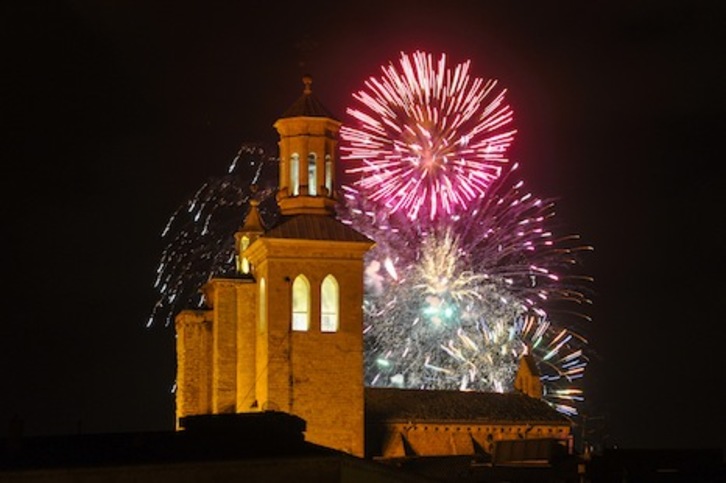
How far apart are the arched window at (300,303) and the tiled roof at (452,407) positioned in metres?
6.05

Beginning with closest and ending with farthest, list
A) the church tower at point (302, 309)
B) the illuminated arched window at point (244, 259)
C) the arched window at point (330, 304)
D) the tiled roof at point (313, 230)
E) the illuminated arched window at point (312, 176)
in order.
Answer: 1. the church tower at point (302, 309)
2. the tiled roof at point (313, 230)
3. the arched window at point (330, 304)
4. the illuminated arched window at point (312, 176)
5. the illuminated arched window at point (244, 259)

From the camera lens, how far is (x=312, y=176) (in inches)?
2744

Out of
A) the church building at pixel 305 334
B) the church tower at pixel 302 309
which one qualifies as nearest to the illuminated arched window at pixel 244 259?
the church building at pixel 305 334

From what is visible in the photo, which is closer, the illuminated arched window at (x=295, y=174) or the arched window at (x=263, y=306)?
the arched window at (x=263, y=306)

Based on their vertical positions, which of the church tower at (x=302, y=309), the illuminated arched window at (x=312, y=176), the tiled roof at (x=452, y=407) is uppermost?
the illuminated arched window at (x=312, y=176)

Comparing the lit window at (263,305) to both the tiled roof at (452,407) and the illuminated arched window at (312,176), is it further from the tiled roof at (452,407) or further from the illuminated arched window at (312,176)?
the tiled roof at (452,407)

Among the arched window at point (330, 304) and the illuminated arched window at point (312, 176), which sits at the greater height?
the illuminated arched window at point (312, 176)

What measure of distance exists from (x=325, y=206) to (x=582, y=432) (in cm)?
1926

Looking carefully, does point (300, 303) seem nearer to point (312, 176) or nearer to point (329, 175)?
point (312, 176)

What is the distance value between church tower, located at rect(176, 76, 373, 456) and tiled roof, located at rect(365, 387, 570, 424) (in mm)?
5179

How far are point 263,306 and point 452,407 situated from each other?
1049 cm

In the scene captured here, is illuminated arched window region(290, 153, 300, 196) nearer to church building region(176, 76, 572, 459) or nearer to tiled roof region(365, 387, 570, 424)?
church building region(176, 76, 572, 459)

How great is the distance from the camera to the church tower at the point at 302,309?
67.5 m

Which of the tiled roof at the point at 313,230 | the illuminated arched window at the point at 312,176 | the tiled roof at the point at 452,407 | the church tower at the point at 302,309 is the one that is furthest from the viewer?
the tiled roof at the point at 452,407
